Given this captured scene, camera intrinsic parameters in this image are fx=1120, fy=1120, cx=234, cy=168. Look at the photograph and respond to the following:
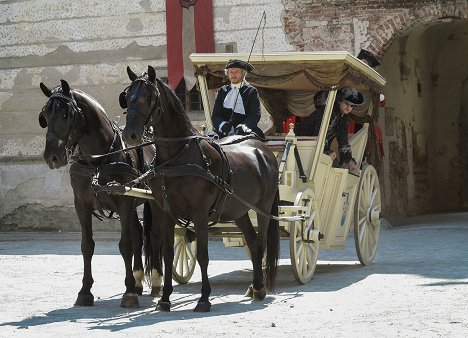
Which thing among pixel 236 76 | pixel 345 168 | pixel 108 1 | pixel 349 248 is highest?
pixel 108 1

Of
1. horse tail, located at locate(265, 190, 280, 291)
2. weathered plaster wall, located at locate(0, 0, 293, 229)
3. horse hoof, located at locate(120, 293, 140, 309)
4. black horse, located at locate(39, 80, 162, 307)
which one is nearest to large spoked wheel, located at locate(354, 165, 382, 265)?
horse tail, located at locate(265, 190, 280, 291)

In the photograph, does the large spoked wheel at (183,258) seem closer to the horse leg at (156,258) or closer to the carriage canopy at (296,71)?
the horse leg at (156,258)

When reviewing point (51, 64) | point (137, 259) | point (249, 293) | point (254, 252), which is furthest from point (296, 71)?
point (51, 64)

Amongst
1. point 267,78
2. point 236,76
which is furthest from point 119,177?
point 267,78

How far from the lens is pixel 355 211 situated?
43.3 feet

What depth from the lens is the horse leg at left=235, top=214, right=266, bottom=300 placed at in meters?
10.3

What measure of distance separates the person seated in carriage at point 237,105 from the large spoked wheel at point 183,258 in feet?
4.05

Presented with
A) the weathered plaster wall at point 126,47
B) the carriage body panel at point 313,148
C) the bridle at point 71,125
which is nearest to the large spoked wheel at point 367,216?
the carriage body panel at point 313,148

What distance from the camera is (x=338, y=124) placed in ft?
42.3

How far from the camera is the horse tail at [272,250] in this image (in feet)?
35.1

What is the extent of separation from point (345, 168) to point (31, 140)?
31.4 feet

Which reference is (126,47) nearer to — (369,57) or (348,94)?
(369,57)

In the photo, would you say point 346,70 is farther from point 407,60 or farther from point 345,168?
point 407,60

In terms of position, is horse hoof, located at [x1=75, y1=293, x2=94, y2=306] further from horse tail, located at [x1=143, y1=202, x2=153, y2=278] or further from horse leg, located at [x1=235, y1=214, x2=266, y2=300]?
horse leg, located at [x1=235, y1=214, x2=266, y2=300]
